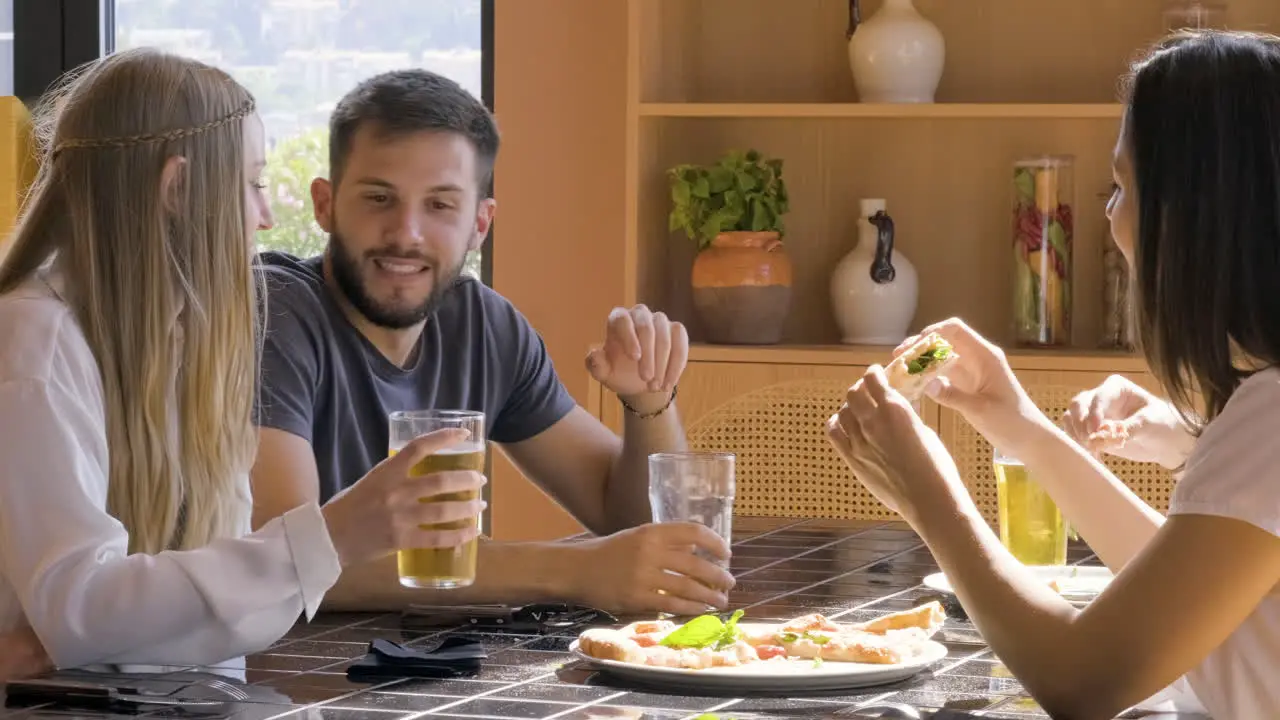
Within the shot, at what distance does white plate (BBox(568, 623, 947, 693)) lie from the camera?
141cm

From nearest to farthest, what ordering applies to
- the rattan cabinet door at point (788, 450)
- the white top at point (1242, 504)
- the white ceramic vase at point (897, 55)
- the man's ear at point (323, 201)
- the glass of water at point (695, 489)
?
the white top at point (1242, 504)
the glass of water at point (695, 489)
the man's ear at point (323, 201)
the rattan cabinet door at point (788, 450)
the white ceramic vase at point (897, 55)

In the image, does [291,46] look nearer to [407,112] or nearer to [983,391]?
[407,112]

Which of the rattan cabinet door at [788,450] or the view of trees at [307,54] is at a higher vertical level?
the view of trees at [307,54]

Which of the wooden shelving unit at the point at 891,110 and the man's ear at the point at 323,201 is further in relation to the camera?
the wooden shelving unit at the point at 891,110

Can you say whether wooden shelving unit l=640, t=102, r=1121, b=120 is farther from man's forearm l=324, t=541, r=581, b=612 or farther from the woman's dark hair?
the woman's dark hair

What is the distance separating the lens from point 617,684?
1.44m

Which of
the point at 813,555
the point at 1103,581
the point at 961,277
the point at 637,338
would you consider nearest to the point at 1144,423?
the point at 1103,581

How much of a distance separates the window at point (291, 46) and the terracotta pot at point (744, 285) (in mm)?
678

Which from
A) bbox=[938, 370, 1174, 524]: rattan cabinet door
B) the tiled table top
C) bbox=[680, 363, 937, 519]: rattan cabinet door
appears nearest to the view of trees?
bbox=[680, 363, 937, 519]: rattan cabinet door

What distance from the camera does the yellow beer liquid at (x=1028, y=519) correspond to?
196cm

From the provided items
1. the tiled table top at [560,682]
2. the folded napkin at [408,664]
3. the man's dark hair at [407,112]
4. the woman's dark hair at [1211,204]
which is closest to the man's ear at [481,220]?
the man's dark hair at [407,112]

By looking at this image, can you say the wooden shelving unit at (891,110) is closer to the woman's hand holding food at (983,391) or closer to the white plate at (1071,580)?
the woman's hand holding food at (983,391)

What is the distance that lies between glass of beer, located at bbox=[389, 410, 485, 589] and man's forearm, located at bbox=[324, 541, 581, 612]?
7.3 inches

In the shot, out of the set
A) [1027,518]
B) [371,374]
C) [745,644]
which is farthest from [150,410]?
[1027,518]
